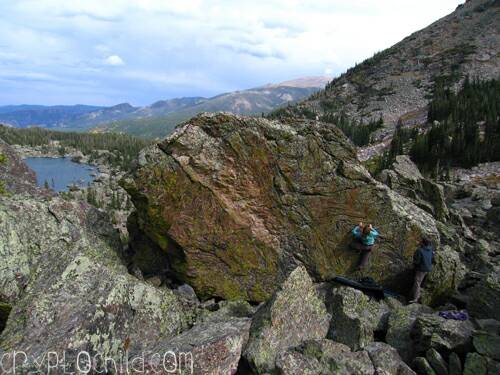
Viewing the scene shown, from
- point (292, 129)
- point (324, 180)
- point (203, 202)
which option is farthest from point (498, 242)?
point (203, 202)

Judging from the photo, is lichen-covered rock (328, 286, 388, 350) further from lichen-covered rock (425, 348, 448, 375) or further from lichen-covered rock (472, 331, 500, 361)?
lichen-covered rock (472, 331, 500, 361)

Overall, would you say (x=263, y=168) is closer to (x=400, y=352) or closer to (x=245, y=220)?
(x=245, y=220)

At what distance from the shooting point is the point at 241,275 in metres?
14.4

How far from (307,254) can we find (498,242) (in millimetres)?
12878

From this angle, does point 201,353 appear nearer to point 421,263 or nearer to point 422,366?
point 422,366

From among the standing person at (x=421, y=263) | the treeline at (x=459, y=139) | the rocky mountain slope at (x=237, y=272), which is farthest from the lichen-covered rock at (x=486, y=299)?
the treeline at (x=459, y=139)

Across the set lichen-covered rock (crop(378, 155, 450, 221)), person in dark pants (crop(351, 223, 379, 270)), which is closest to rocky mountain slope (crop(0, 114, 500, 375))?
person in dark pants (crop(351, 223, 379, 270))

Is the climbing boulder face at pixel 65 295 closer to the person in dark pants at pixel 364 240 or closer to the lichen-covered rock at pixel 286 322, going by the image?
the lichen-covered rock at pixel 286 322

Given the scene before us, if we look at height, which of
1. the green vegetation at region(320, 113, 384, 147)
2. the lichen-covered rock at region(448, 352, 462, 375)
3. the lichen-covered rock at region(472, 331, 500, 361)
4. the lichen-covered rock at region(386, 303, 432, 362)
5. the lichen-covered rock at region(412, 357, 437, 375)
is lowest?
the green vegetation at region(320, 113, 384, 147)

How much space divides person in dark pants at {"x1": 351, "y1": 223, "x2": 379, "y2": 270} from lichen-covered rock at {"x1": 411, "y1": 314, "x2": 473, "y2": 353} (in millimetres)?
3623

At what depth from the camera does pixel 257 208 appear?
48.7 feet

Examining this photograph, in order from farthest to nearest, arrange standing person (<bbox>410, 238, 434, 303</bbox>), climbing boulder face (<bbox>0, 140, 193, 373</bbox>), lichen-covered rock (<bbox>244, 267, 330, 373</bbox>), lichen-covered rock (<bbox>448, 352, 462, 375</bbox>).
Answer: standing person (<bbox>410, 238, 434, 303</bbox>) → lichen-covered rock (<bbox>244, 267, 330, 373</bbox>) → climbing boulder face (<bbox>0, 140, 193, 373</bbox>) → lichen-covered rock (<bbox>448, 352, 462, 375</bbox>)

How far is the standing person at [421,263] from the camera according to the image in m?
14.0

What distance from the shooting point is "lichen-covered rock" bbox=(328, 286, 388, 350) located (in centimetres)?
1090
